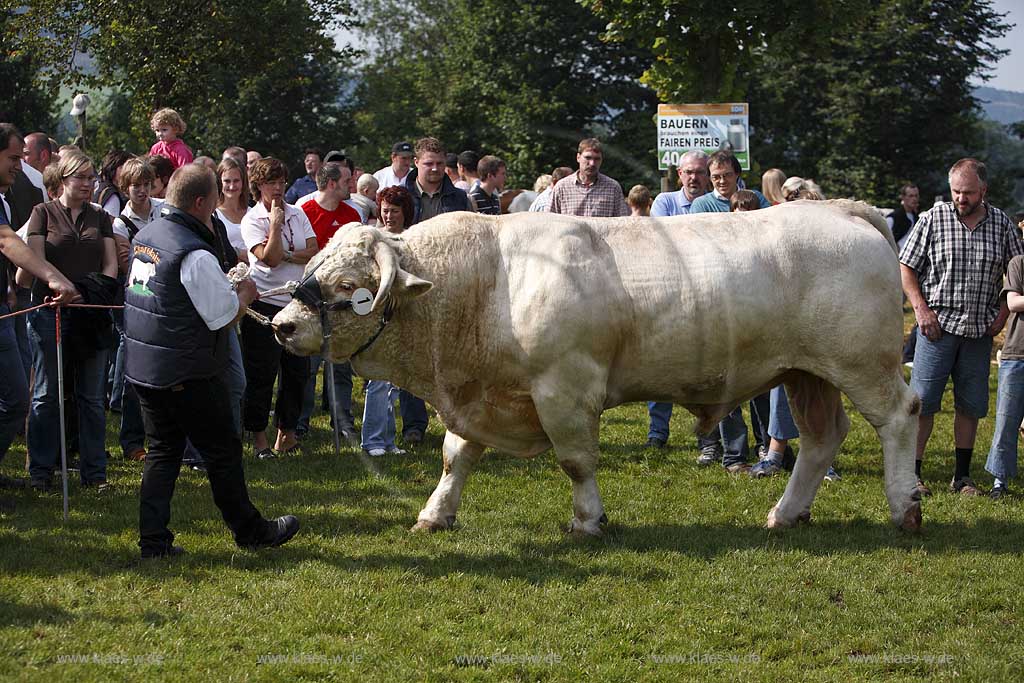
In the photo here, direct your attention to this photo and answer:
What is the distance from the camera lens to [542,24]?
47.2m

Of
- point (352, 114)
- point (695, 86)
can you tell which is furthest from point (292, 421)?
point (352, 114)

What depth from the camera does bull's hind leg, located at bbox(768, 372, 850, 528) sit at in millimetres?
7785

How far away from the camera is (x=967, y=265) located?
28.5 ft

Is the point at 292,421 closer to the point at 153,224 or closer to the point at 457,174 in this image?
the point at 153,224

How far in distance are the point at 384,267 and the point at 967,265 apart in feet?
15.0

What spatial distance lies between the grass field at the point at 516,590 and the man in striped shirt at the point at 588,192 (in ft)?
11.0

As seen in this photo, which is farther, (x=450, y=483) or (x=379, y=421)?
(x=379, y=421)

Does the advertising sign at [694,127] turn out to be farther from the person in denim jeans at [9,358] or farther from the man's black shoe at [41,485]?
the person in denim jeans at [9,358]

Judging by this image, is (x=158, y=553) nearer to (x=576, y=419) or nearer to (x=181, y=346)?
(x=181, y=346)

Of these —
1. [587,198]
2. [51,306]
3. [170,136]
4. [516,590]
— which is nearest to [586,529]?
[516,590]

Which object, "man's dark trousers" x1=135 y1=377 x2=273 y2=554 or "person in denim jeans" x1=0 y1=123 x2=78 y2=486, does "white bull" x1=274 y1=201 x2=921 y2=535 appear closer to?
"man's dark trousers" x1=135 y1=377 x2=273 y2=554

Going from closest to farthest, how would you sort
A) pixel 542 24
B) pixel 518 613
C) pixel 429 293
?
pixel 518 613
pixel 429 293
pixel 542 24

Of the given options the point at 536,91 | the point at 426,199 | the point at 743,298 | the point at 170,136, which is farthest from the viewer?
the point at 536,91

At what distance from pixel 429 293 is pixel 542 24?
42049mm
